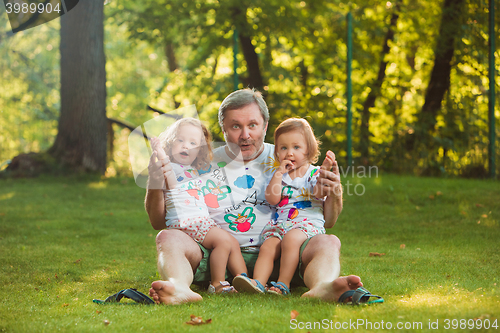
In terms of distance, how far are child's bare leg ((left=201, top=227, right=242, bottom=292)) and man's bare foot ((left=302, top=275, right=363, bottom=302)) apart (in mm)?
564

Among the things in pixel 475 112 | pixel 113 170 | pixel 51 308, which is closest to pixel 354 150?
pixel 475 112

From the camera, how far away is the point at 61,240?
16.8 feet

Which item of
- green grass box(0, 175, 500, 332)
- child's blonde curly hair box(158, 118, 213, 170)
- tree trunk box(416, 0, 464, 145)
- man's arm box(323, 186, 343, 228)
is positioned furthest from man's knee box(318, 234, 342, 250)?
tree trunk box(416, 0, 464, 145)

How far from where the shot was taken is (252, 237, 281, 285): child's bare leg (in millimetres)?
2934

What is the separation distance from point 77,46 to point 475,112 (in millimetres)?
7341

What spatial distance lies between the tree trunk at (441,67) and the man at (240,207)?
5794 millimetres

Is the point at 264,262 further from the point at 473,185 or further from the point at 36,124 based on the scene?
the point at 36,124

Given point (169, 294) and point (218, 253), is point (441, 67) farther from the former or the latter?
point (169, 294)

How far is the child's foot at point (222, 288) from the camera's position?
2938 mm

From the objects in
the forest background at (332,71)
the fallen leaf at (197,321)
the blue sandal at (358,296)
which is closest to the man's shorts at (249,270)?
the blue sandal at (358,296)

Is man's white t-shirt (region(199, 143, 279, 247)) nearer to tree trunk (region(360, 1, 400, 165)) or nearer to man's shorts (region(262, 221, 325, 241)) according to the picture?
man's shorts (region(262, 221, 325, 241))

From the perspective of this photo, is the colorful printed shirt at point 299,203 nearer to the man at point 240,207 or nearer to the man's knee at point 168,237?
the man at point 240,207

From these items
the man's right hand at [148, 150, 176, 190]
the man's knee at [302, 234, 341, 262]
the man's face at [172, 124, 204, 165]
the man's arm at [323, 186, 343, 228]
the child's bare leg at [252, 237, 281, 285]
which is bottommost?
the child's bare leg at [252, 237, 281, 285]

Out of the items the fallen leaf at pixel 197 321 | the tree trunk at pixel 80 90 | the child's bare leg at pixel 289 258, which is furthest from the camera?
the tree trunk at pixel 80 90
